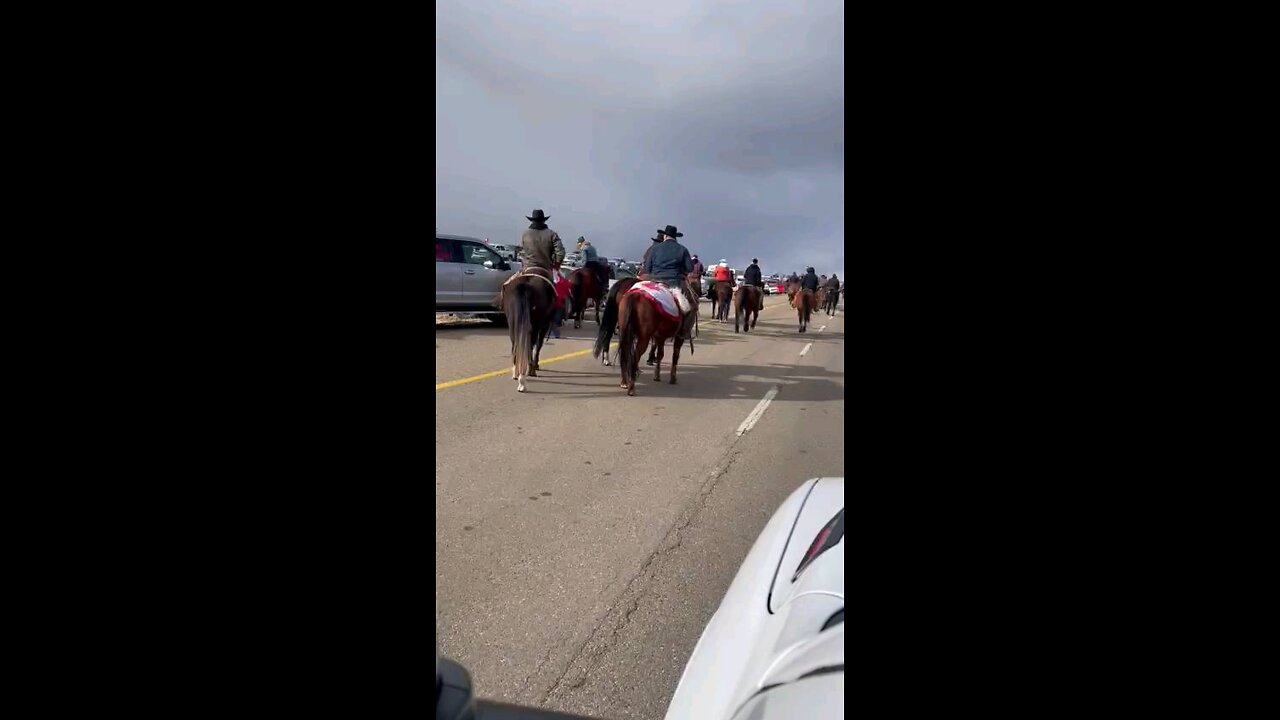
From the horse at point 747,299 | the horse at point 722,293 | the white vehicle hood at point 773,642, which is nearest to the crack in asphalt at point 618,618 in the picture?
the white vehicle hood at point 773,642

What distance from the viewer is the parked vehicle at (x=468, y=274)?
47.2 ft

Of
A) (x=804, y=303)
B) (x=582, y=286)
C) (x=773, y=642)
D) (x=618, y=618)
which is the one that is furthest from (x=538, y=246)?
(x=804, y=303)

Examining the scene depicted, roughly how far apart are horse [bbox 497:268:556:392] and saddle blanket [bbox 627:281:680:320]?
1004 mm

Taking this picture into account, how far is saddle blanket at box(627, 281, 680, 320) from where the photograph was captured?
28.1 ft

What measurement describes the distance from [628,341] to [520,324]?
122 cm

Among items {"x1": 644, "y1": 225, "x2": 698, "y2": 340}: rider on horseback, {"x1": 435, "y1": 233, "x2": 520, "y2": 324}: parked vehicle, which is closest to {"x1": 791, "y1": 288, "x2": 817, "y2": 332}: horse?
{"x1": 435, "y1": 233, "x2": 520, "y2": 324}: parked vehicle

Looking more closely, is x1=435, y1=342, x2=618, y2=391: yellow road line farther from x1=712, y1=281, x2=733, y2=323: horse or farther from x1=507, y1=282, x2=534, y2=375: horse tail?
x1=712, y1=281, x2=733, y2=323: horse

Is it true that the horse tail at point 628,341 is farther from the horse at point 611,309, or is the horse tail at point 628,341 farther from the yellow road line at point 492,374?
the yellow road line at point 492,374

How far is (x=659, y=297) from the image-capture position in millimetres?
8633
